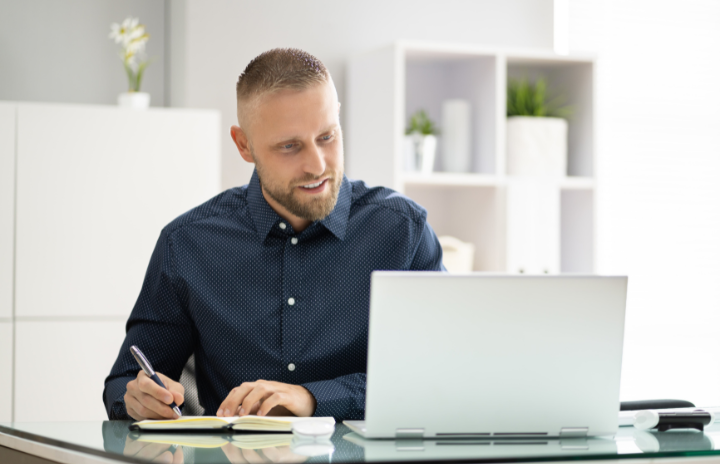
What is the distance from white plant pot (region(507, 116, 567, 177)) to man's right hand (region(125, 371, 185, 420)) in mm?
2344

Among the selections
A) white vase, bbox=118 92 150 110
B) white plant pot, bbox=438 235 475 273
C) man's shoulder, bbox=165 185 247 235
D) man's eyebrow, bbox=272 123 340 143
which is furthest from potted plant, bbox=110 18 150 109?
man's eyebrow, bbox=272 123 340 143

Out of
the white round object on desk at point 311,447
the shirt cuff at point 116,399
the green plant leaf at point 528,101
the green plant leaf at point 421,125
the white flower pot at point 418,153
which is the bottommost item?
the shirt cuff at point 116,399

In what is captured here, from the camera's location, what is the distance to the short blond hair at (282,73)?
1674mm

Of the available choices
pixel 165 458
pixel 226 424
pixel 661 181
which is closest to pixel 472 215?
pixel 661 181

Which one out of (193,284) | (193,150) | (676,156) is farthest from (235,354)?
(676,156)

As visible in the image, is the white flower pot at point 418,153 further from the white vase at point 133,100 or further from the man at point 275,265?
the man at point 275,265

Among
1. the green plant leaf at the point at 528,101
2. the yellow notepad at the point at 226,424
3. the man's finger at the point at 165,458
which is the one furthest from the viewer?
the green plant leaf at the point at 528,101

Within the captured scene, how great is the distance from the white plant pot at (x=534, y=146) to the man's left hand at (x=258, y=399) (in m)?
2.31

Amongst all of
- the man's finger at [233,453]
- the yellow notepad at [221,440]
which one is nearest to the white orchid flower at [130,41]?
the yellow notepad at [221,440]

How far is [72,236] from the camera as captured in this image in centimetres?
308

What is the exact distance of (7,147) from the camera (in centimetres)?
304

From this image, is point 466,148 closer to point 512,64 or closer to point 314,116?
point 512,64

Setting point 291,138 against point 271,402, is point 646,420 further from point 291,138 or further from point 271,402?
point 291,138

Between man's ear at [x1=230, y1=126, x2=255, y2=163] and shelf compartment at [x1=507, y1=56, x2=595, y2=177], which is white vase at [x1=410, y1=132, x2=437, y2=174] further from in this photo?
Result: man's ear at [x1=230, y1=126, x2=255, y2=163]
